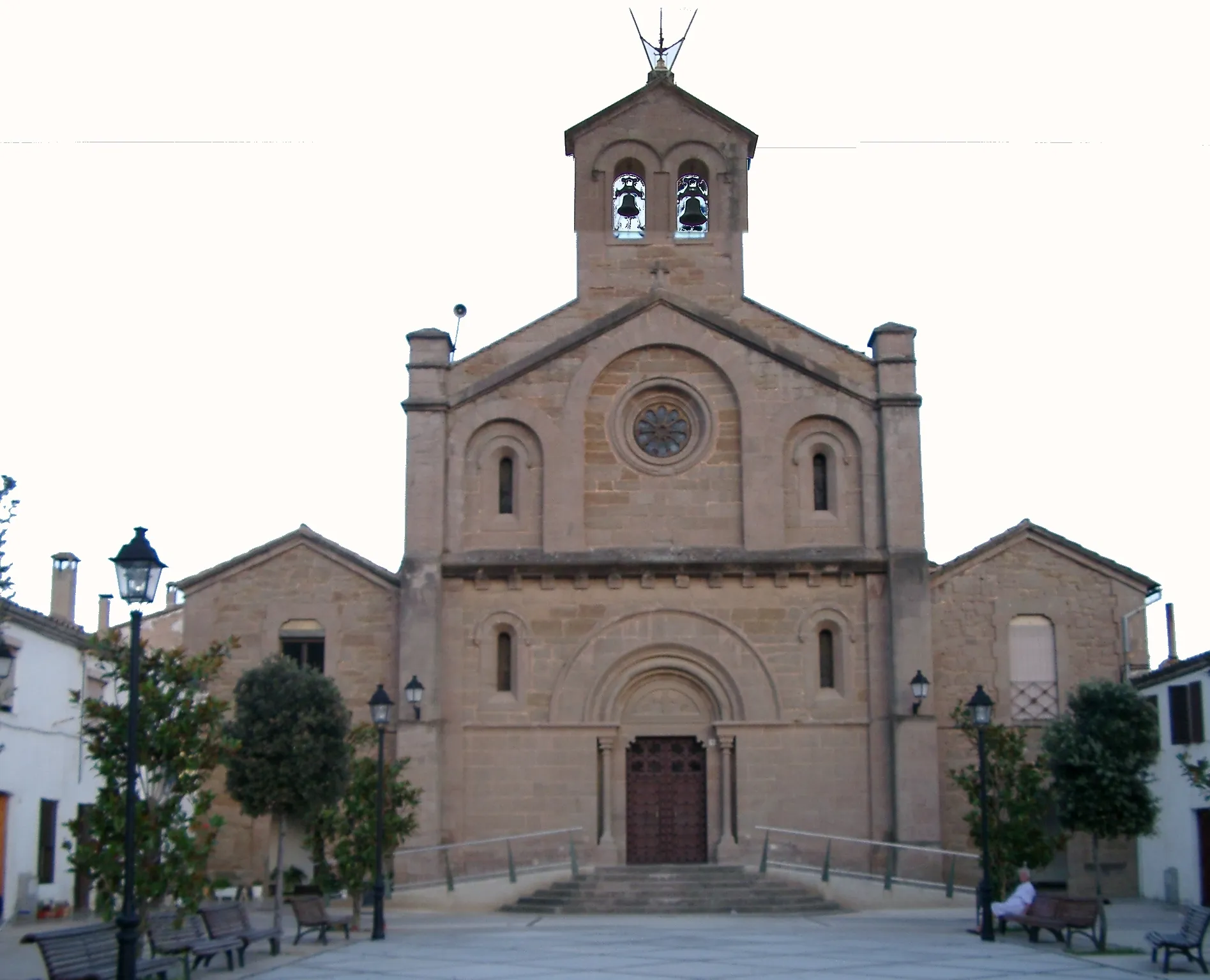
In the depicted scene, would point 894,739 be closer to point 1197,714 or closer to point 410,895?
point 1197,714

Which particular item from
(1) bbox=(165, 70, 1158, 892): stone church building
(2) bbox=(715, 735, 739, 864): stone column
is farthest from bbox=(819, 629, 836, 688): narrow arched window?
(2) bbox=(715, 735, 739, 864): stone column

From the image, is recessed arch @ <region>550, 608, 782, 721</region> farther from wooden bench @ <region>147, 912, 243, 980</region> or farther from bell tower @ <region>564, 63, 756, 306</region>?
wooden bench @ <region>147, 912, 243, 980</region>

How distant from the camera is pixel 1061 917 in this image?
71.9ft

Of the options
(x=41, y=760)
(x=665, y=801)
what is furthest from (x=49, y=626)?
(x=665, y=801)

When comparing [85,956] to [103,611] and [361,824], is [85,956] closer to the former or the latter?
[361,824]

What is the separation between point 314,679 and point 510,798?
7.44 meters

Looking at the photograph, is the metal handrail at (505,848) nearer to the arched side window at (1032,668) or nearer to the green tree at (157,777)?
the arched side window at (1032,668)

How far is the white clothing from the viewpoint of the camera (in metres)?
22.8

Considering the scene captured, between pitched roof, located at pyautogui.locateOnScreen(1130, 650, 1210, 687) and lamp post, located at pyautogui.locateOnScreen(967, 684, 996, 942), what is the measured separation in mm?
6946

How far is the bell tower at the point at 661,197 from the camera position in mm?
32969

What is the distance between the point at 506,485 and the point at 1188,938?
57.0 feet

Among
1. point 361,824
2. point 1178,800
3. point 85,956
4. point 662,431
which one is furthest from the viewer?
point 662,431

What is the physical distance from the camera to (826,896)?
28.7 metres

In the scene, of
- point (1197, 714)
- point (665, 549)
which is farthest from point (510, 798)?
point (1197, 714)
